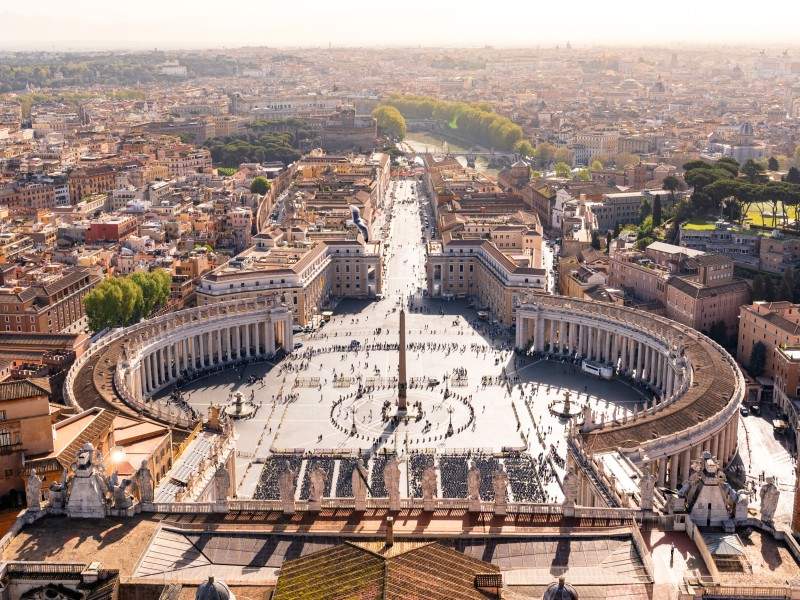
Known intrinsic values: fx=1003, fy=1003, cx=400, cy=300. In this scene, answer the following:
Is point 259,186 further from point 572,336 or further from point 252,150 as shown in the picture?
point 572,336

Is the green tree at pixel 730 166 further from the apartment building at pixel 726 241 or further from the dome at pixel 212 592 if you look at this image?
the dome at pixel 212 592

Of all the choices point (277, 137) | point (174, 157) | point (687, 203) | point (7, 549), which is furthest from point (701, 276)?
point (277, 137)

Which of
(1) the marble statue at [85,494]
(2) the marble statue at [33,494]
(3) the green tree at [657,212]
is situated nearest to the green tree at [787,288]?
(3) the green tree at [657,212]

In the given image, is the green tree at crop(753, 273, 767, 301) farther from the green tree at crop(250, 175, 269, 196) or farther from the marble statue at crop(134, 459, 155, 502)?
the green tree at crop(250, 175, 269, 196)

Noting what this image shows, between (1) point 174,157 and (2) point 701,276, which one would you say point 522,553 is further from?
(1) point 174,157

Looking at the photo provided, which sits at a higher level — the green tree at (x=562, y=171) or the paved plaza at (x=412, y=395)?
the green tree at (x=562, y=171)
